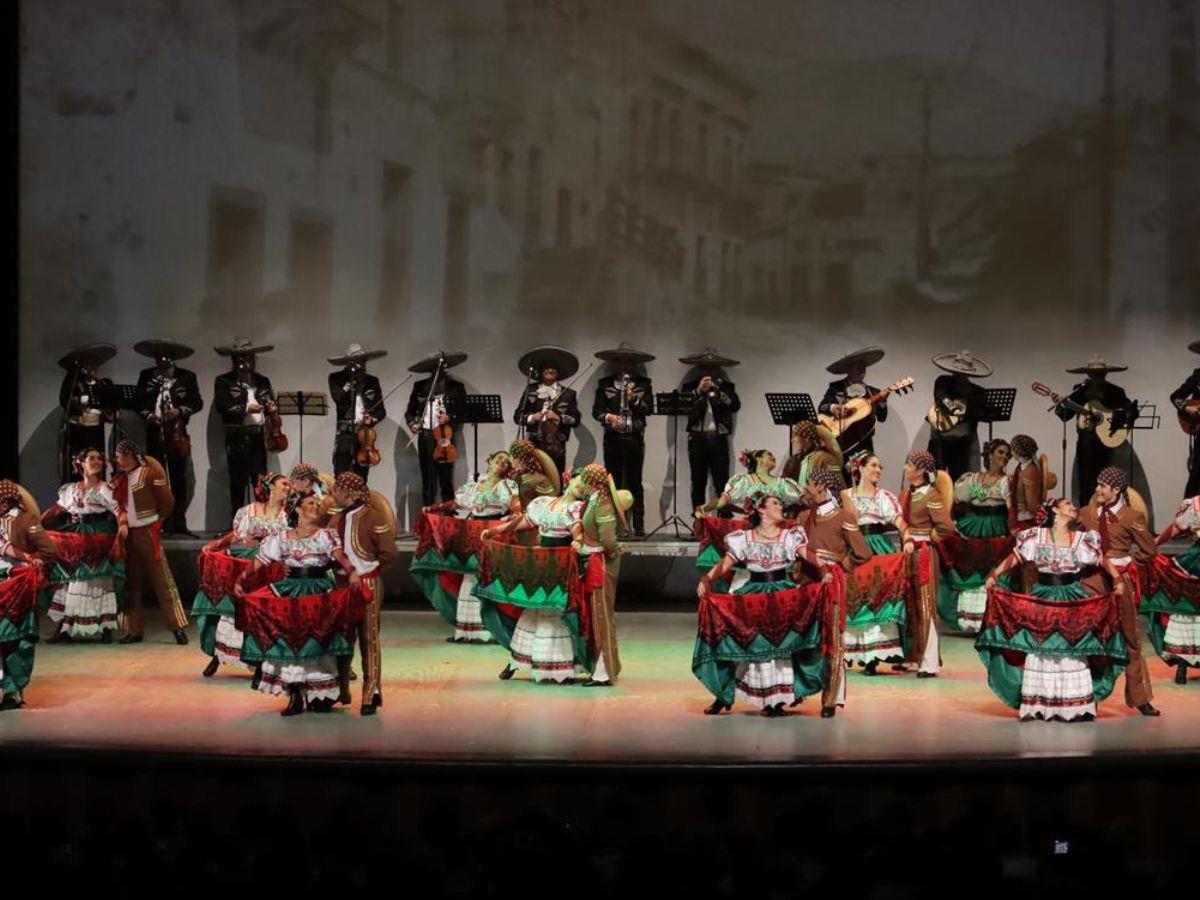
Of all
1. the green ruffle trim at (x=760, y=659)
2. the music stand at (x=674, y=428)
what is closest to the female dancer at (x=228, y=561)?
the green ruffle trim at (x=760, y=659)

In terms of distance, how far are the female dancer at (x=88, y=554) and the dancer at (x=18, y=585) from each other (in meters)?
1.73

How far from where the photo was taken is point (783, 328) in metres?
14.3

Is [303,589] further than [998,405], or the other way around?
[998,405]

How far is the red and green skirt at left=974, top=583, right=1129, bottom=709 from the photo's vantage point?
A: 8.55 m

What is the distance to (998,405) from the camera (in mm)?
12875

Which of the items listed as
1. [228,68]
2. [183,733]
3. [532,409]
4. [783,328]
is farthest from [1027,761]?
[228,68]

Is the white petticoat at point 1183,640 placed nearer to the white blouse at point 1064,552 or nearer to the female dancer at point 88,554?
the white blouse at point 1064,552

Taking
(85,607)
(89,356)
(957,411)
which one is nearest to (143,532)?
(85,607)

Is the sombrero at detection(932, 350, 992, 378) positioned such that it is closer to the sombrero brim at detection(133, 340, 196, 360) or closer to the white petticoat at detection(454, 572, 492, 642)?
the white petticoat at detection(454, 572, 492, 642)

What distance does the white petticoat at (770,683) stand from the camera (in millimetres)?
8797

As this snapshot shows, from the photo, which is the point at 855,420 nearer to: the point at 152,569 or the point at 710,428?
the point at 710,428

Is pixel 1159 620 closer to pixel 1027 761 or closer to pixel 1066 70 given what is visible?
pixel 1027 761

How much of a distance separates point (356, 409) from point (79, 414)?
2.03m

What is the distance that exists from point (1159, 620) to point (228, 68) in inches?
329
